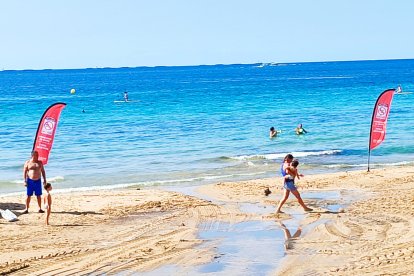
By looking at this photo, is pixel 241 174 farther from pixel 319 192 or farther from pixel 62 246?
pixel 62 246

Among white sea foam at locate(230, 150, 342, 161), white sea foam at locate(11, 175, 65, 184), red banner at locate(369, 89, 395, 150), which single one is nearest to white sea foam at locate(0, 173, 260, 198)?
white sea foam at locate(11, 175, 65, 184)

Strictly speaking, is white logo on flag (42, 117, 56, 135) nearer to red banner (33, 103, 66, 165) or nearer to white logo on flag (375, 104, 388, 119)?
red banner (33, 103, 66, 165)

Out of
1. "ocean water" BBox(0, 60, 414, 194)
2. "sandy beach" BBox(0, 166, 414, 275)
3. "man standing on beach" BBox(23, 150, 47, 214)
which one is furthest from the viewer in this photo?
"ocean water" BBox(0, 60, 414, 194)

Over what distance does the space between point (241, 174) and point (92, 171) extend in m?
5.74

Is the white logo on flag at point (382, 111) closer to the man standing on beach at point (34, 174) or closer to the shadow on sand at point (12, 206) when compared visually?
the man standing on beach at point (34, 174)

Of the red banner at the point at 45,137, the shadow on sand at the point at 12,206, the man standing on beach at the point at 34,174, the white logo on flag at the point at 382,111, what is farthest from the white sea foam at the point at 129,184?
the white logo on flag at the point at 382,111

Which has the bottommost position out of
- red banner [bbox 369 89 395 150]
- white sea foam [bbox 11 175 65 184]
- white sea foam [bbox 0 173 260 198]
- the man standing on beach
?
white sea foam [bbox 0 173 260 198]

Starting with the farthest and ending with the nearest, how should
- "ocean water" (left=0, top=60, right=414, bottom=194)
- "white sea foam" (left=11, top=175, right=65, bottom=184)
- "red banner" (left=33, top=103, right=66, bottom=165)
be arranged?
"ocean water" (left=0, top=60, right=414, bottom=194) < "white sea foam" (left=11, top=175, right=65, bottom=184) < "red banner" (left=33, top=103, right=66, bottom=165)

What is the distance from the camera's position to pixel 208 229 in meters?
13.8

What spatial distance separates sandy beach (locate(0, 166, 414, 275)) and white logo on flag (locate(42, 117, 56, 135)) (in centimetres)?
189

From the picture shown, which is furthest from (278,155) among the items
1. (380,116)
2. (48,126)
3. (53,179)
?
(48,126)

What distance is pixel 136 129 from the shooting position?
40.8 m

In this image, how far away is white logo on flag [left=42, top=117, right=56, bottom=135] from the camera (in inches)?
664

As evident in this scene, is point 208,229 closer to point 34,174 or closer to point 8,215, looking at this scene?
point 34,174
